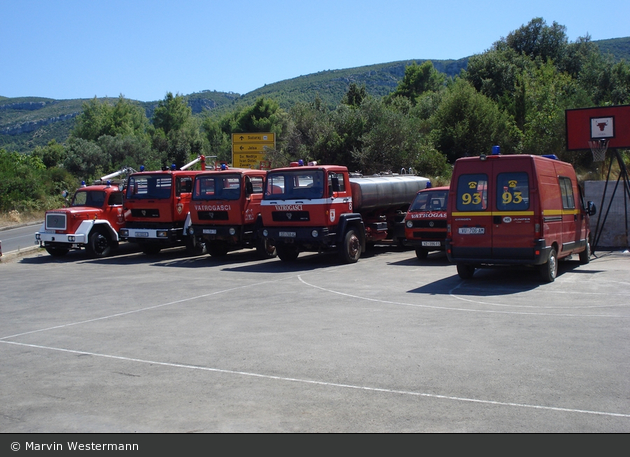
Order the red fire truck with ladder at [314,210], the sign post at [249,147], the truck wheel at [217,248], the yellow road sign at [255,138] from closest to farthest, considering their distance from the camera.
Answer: the red fire truck with ladder at [314,210] → the truck wheel at [217,248] → the yellow road sign at [255,138] → the sign post at [249,147]

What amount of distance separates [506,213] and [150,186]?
1180 cm

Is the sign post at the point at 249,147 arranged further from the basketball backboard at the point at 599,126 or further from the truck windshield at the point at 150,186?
the basketball backboard at the point at 599,126

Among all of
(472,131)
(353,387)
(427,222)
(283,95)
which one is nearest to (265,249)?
(427,222)

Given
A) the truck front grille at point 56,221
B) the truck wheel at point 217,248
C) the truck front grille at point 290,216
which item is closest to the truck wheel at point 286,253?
the truck front grille at point 290,216

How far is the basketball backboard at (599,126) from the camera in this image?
1848 centimetres

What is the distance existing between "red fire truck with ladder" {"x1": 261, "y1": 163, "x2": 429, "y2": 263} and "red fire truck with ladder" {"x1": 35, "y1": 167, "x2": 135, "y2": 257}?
6140 mm

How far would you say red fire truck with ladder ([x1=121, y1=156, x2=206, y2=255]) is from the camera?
63.7 feet

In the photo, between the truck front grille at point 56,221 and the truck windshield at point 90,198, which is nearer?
the truck front grille at point 56,221

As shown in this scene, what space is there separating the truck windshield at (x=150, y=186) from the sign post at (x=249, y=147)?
13.0 m

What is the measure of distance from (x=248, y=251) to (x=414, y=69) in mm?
72644

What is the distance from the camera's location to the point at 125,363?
7305mm

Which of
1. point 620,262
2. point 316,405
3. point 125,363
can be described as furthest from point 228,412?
point 620,262

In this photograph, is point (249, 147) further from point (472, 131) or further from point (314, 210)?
point (314, 210)
